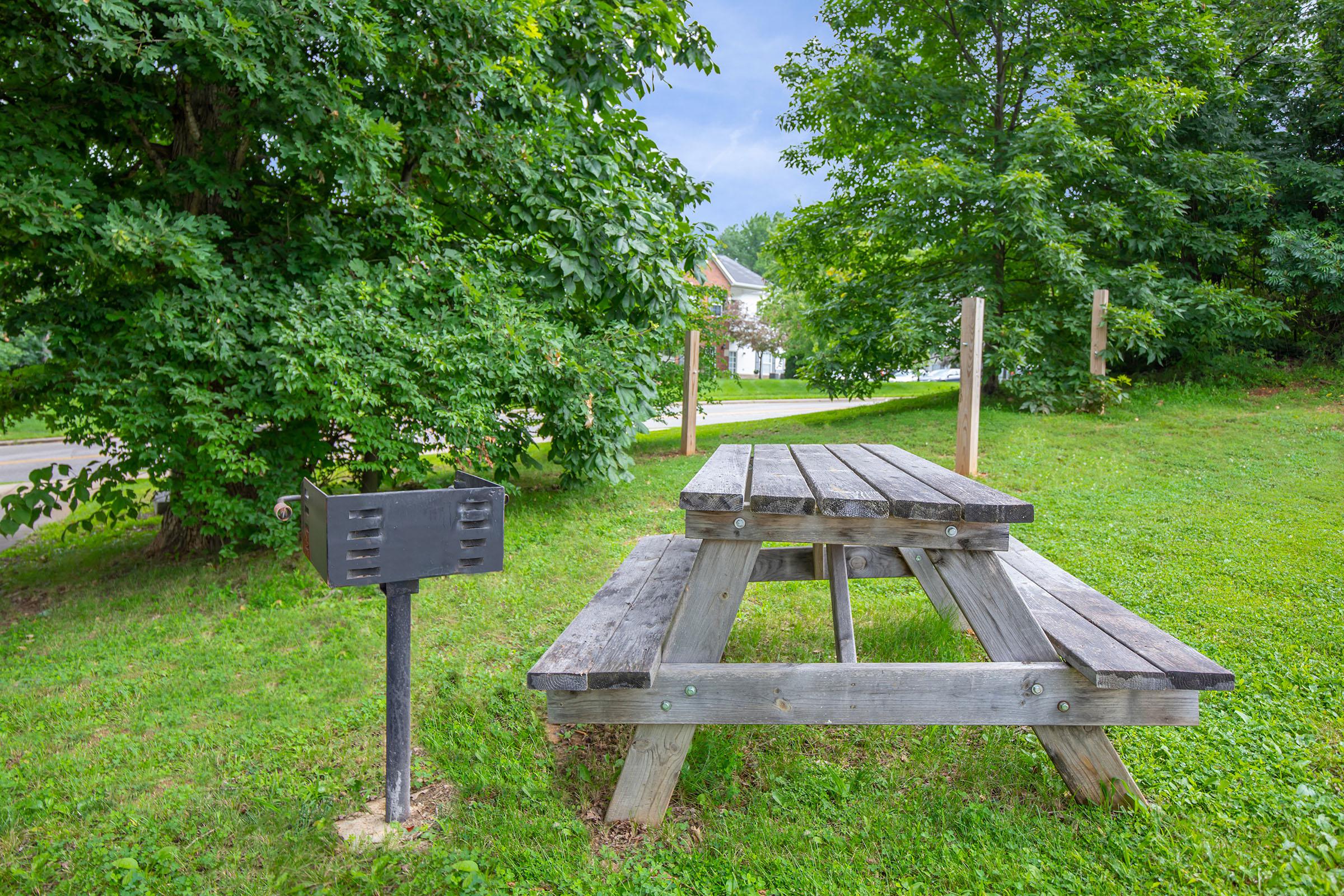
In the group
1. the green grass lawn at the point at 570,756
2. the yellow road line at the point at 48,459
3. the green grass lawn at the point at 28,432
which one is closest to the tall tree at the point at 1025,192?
the green grass lawn at the point at 570,756

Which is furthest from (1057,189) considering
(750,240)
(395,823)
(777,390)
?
(750,240)

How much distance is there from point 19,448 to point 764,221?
70.0m

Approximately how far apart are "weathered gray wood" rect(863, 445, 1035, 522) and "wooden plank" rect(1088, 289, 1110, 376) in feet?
31.6

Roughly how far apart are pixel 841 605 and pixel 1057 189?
11910 mm

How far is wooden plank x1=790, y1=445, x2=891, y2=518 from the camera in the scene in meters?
2.26

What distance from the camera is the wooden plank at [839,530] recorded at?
235cm

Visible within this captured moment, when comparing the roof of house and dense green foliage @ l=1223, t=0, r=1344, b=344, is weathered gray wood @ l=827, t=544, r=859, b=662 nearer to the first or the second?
dense green foliage @ l=1223, t=0, r=1344, b=344

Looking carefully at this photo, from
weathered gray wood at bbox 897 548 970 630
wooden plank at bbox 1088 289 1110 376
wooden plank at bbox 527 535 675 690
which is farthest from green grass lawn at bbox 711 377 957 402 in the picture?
wooden plank at bbox 527 535 675 690

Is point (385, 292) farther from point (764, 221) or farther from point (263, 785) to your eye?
point (764, 221)

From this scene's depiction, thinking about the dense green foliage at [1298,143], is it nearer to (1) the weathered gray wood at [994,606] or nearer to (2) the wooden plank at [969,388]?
(2) the wooden plank at [969,388]

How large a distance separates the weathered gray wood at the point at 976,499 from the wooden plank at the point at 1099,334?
9.62 metres

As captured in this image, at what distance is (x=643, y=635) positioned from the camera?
2494mm

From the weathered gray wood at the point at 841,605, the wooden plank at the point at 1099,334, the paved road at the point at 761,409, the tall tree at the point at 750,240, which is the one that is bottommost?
the weathered gray wood at the point at 841,605

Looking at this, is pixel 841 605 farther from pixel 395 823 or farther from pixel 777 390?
pixel 777 390
